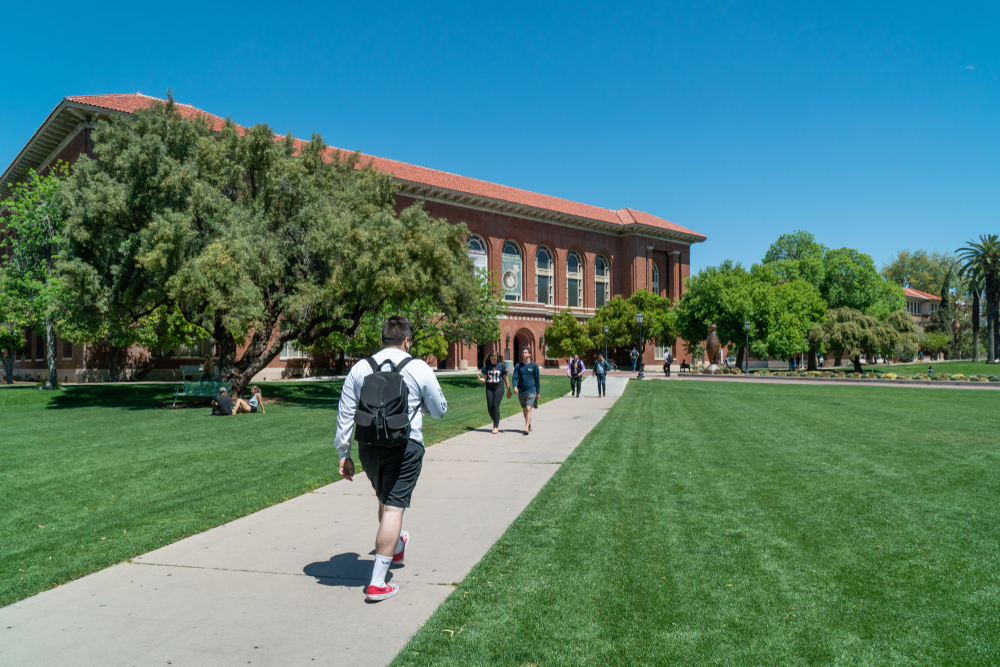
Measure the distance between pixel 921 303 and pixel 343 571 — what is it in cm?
11920

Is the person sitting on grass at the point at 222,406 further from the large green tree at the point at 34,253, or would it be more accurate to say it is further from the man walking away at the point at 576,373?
the large green tree at the point at 34,253

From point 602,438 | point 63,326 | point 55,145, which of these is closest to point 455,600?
point 602,438

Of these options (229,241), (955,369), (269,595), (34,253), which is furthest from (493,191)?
(269,595)

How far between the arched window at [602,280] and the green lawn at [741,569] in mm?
55881

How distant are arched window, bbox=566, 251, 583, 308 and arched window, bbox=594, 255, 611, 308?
1.95m

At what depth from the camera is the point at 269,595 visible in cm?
Result: 402

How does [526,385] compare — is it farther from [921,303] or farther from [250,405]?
[921,303]

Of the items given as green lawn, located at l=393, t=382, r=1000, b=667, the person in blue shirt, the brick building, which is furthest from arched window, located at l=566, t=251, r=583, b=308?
green lawn, located at l=393, t=382, r=1000, b=667

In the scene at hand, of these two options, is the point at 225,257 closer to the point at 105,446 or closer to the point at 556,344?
the point at 105,446

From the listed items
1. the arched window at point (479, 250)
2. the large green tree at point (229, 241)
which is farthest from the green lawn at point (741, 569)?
the arched window at point (479, 250)

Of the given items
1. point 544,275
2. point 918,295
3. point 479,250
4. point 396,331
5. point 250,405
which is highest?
point 479,250

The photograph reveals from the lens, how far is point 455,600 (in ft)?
12.8

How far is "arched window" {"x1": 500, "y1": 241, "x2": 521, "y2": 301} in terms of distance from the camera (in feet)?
188

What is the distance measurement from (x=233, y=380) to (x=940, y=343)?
98.2 meters
